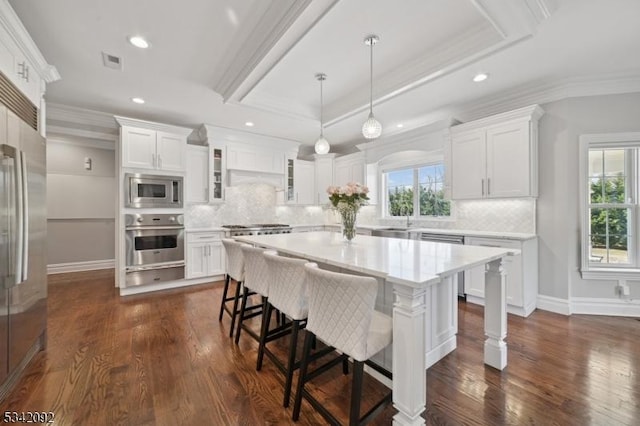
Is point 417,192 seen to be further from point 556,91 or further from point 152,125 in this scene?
point 152,125

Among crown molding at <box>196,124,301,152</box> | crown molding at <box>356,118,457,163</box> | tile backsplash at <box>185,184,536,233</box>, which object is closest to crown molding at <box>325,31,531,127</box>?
crown molding at <box>356,118,457,163</box>

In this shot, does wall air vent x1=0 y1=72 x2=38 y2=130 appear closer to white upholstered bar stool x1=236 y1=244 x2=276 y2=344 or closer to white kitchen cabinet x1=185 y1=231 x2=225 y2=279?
white upholstered bar stool x1=236 y1=244 x2=276 y2=344

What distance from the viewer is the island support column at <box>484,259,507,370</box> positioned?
6.66 ft

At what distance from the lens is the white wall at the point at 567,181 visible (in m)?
3.12

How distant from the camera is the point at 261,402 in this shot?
5.75ft

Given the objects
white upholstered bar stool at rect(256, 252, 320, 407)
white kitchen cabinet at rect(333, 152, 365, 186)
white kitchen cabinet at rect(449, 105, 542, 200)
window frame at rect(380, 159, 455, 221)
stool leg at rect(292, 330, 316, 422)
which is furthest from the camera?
white kitchen cabinet at rect(333, 152, 365, 186)

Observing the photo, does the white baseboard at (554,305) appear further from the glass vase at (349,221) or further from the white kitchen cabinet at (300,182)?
the white kitchen cabinet at (300,182)

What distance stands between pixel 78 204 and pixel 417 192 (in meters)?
6.52

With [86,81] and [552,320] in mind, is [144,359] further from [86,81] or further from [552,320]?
[552,320]

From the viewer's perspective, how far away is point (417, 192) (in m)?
4.95

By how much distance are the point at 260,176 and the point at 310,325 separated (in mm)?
4044

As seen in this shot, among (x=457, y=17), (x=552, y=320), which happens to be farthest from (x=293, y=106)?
(x=552, y=320)

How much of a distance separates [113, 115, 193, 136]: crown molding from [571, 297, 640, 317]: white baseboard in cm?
571

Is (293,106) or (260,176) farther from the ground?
(293,106)
